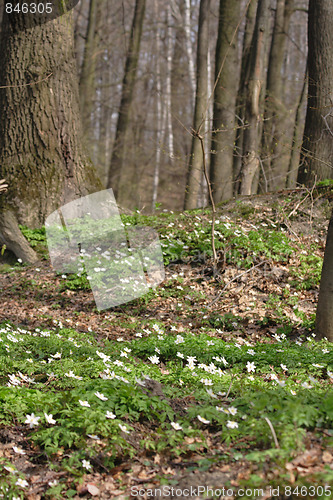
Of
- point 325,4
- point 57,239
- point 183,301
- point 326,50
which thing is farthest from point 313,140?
point 57,239

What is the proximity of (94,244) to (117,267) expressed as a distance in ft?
2.93

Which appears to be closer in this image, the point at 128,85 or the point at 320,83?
the point at 320,83

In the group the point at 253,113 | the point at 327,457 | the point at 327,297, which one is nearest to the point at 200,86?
the point at 253,113

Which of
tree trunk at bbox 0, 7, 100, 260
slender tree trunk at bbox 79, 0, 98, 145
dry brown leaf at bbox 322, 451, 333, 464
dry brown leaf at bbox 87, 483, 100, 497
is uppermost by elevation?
slender tree trunk at bbox 79, 0, 98, 145

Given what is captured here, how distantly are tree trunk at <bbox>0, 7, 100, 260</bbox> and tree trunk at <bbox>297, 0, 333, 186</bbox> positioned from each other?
4.55m

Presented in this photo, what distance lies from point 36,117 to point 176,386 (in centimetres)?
601

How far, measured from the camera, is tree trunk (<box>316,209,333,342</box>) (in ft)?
16.1

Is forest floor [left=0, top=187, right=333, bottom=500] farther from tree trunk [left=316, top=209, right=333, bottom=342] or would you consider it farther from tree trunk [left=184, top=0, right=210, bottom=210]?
tree trunk [left=184, top=0, right=210, bottom=210]

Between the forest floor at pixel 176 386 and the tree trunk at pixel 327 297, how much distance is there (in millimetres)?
348

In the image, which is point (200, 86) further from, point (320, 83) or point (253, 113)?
point (320, 83)

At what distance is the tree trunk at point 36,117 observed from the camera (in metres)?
7.70

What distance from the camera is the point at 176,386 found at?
3490 mm

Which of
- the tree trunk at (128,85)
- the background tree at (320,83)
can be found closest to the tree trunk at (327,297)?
the background tree at (320,83)

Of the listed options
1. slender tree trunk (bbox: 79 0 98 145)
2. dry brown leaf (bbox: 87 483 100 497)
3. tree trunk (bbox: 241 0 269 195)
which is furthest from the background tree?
slender tree trunk (bbox: 79 0 98 145)
